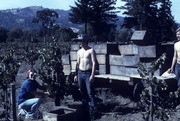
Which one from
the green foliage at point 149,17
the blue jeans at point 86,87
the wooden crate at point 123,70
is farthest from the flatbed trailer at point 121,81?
the green foliage at point 149,17

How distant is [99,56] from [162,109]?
3.85 metres

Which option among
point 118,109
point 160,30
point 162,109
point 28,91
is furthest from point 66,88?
point 160,30

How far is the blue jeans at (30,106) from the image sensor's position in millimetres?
6969

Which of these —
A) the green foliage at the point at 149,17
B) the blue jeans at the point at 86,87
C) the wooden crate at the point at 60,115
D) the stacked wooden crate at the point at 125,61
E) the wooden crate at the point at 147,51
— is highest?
the green foliage at the point at 149,17

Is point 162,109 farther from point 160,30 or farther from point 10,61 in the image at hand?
point 160,30

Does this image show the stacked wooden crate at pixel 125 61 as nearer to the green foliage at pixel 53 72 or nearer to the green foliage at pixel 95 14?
the green foliage at pixel 53 72

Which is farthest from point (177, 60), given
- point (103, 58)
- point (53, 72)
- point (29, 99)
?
point (29, 99)

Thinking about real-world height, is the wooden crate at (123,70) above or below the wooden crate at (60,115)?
above

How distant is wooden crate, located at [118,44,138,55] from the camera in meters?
7.87

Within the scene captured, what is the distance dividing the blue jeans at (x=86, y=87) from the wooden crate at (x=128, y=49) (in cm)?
183

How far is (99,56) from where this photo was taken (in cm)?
850

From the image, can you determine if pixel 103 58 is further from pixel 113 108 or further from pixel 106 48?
pixel 113 108

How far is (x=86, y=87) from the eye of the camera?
6.82 metres

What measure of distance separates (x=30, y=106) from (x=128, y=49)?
10.6 ft
